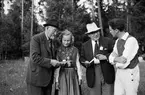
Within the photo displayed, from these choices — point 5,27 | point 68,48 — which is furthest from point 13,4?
point 68,48

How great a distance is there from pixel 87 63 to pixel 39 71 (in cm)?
91

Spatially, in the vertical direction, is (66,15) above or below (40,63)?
above

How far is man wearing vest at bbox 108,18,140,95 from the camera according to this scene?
327 cm

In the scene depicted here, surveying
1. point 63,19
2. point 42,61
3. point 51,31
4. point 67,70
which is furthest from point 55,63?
point 63,19

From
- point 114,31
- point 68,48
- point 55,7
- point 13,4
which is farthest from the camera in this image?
point 13,4

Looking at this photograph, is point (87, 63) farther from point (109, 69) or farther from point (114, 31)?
point (114, 31)

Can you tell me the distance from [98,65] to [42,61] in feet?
3.57

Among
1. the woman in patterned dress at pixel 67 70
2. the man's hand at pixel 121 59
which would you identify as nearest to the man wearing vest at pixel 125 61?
the man's hand at pixel 121 59

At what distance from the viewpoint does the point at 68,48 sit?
4.06 meters

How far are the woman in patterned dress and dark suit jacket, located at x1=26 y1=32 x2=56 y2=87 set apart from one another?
0.23 metres

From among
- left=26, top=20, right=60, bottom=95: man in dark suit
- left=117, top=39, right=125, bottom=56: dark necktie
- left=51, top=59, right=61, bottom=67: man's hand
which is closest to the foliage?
left=26, top=20, right=60, bottom=95: man in dark suit

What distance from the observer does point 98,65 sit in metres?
3.98

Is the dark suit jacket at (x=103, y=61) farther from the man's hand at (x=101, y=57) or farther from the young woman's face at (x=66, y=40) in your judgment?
Result: the young woman's face at (x=66, y=40)

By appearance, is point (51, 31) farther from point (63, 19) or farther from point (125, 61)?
point (63, 19)
